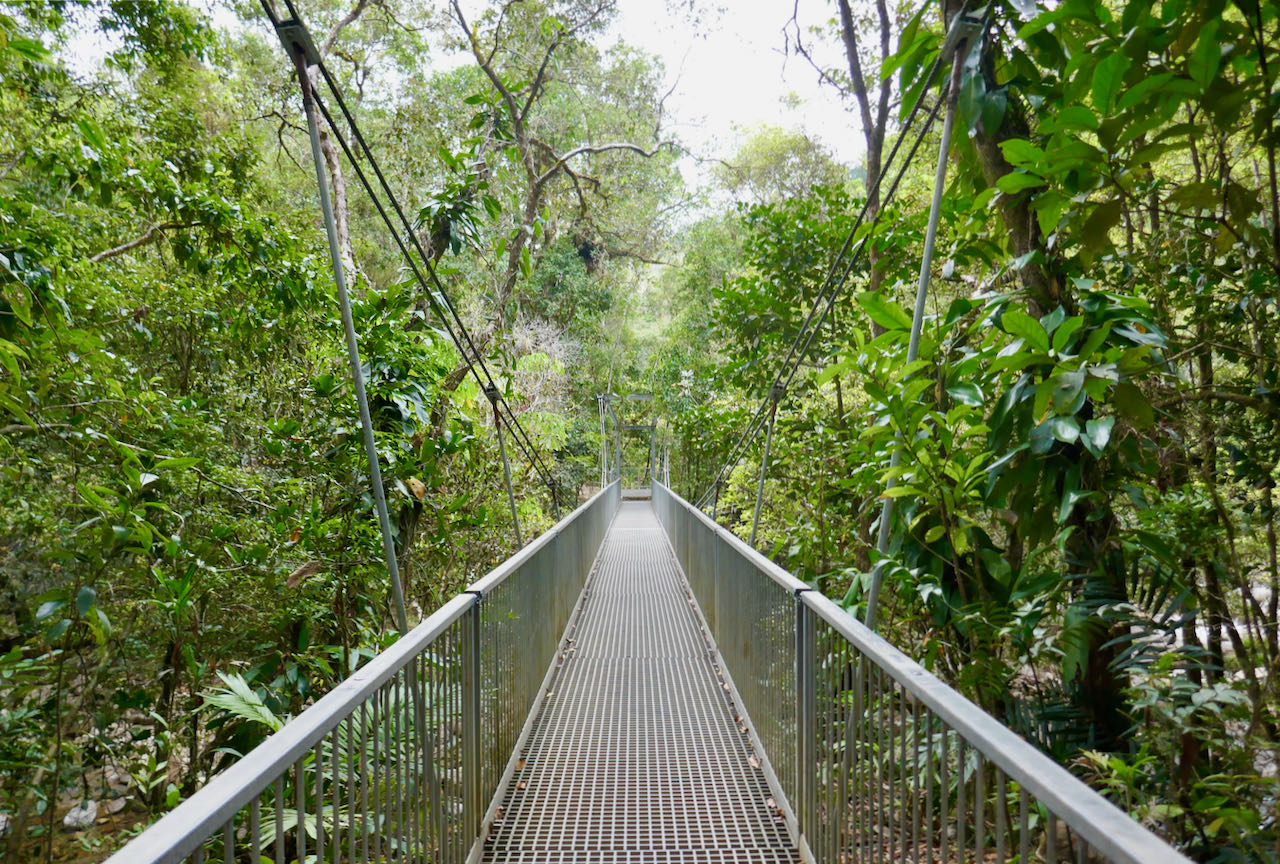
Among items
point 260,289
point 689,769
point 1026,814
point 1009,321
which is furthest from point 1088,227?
point 260,289

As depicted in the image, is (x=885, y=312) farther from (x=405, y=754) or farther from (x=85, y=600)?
(x=85, y=600)

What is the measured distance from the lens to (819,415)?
632 centimetres

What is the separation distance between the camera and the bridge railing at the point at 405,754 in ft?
3.52

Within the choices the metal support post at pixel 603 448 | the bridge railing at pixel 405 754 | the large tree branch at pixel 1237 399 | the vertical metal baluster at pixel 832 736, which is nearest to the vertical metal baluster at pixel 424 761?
the bridge railing at pixel 405 754

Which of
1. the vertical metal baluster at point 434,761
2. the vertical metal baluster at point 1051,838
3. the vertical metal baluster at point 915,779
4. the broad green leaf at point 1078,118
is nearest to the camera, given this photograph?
the vertical metal baluster at point 1051,838

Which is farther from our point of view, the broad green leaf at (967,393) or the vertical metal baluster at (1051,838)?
the broad green leaf at (967,393)

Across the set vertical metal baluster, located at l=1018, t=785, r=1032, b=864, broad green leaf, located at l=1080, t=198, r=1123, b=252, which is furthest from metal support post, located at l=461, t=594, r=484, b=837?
broad green leaf, located at l=1080, t=198, r=1123, b=252

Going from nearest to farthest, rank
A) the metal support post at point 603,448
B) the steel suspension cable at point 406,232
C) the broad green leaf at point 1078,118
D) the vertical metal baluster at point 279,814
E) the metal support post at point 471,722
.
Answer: the vertical metal baluster at point 279,814 → the broad green leaf at point 1078,118 → the metal support post at point 471,722 → the steel suspension cable at point 406,232 → the metal support post at point 603,448

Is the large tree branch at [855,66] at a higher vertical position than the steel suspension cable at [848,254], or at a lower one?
higher

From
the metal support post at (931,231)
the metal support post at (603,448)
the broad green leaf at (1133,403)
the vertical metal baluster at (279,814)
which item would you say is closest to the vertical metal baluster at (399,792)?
the vertical metal baluster at (279,814)

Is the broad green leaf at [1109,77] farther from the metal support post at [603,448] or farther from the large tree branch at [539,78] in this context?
the metal support post at [603,448]

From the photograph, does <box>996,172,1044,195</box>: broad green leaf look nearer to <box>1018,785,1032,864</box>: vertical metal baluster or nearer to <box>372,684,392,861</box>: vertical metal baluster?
<box>1018,785,1032,864</box>: vertical metal baluster

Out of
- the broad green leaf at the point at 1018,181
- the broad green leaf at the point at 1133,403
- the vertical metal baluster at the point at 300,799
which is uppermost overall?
the broad green leaf at the point at 1018,181

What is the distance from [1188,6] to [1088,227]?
498 mm
